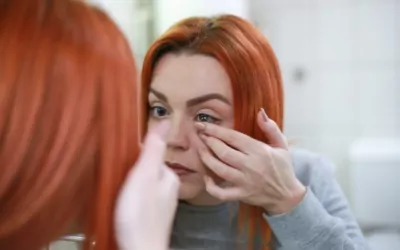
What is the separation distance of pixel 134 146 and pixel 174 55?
26cm

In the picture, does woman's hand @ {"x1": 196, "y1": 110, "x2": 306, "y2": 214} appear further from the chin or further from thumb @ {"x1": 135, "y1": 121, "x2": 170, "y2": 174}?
thumb @ {"x1": 135, "y1": 121, "x2": 170, "y2": 174}

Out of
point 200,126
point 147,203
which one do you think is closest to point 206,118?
point 200,126

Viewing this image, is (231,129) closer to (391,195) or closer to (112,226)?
(112,226)

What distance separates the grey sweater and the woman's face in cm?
7

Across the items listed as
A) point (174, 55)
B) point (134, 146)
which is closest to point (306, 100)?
point (174, 55)

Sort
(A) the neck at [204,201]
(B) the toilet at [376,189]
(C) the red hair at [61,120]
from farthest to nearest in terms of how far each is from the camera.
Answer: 1. (B) the toilet at [376,189]
2. (A) the neck at [204,201]
3. (C) the red hair at [61,120]

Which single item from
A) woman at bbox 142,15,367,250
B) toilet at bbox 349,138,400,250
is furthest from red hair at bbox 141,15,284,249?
toilet at bbox 349,138,400,250

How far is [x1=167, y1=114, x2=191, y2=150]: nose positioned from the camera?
73 centimetres

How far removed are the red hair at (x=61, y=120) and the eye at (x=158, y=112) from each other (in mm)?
224

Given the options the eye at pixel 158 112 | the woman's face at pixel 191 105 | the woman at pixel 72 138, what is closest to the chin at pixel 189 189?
the woman's face at pixel 191 105

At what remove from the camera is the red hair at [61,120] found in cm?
46

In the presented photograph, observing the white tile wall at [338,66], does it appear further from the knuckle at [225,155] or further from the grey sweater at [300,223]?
the knuckle at [225,155]

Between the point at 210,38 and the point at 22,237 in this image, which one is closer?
the point at 22,237

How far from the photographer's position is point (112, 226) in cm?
52
